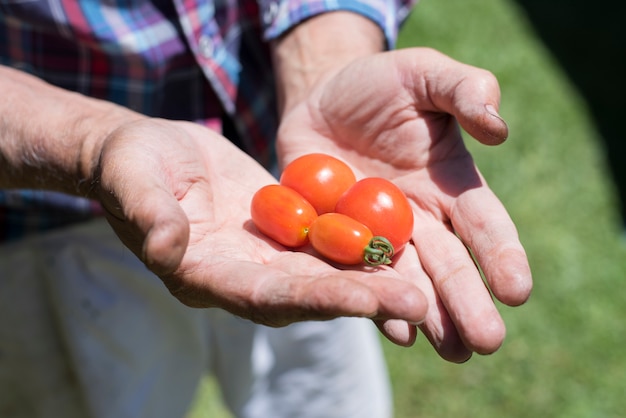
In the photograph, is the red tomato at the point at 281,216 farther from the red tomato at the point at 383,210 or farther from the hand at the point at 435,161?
the hand at the point at 435,161

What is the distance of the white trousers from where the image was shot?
252 cm

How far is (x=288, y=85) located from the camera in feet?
8.11

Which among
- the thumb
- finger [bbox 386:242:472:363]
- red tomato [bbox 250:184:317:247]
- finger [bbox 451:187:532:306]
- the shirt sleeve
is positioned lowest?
finger [bbox 386:242:472:363]

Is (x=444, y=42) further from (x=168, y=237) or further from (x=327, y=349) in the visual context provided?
(x=168, y=237)

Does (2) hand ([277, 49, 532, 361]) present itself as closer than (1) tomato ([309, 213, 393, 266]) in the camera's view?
Yes

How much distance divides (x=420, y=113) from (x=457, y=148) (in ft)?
0.50

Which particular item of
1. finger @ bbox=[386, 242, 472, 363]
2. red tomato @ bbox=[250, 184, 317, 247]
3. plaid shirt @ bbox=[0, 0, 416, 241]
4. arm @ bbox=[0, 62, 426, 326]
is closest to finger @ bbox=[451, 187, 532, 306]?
finger @ bbox=[386, 242, 472, 363]

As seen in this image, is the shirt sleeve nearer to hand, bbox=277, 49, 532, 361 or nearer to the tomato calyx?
hand, bbox=277, 49, 532, 361

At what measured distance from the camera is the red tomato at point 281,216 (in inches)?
76.4

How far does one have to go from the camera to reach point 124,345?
262 cm

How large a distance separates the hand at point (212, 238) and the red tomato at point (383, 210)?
131mm

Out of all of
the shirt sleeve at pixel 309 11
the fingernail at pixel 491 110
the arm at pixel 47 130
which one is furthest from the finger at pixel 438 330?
the shirt sleeve at pixel 309 11

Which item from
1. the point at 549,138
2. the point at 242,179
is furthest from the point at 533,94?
the point at 242,179

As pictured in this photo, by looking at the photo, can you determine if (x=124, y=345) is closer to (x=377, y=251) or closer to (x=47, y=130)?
(x=47, y=130)
